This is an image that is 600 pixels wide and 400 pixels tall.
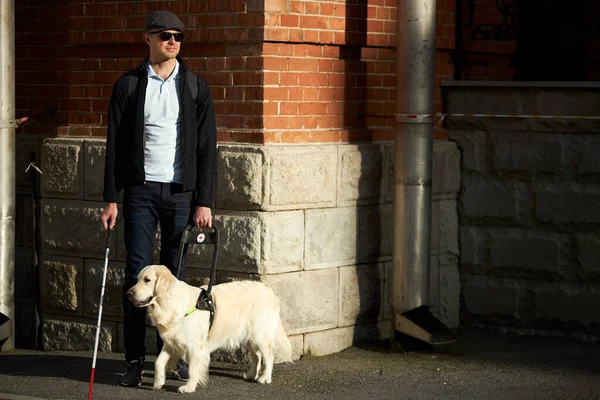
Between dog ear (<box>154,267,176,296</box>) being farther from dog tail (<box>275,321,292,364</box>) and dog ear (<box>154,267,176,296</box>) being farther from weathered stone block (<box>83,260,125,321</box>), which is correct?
weathered stone block (<box>83,260,125,321</box>)

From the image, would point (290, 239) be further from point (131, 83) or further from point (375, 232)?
point (131, 83)

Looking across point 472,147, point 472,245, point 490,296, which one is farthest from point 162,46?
point 490,296

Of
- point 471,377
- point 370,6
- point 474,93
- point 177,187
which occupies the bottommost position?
point 471,377

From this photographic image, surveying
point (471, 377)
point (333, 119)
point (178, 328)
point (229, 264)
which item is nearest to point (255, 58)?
point (333, 119)

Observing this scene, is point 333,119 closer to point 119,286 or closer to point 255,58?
point 255,58

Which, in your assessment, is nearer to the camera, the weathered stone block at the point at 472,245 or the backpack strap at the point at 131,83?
the backpack strap at the point at 131,83

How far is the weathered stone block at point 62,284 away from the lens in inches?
343

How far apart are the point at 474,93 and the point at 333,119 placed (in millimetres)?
1380

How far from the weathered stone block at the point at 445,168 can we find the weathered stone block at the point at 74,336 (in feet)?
8.58

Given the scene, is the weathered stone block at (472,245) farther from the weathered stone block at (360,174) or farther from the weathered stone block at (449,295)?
the weathered stone block at (360,174)

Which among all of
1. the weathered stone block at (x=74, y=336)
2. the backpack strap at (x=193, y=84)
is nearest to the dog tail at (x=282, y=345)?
the backpack strap at (x=193, y=84)

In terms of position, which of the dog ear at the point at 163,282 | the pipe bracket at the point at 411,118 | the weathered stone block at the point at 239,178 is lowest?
the dog ear at the point at 163,282

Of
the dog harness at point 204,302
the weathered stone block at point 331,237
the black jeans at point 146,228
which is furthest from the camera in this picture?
the weathered stone block at point 331,237

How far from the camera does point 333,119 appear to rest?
8.28 meters
